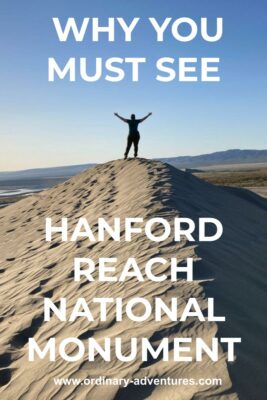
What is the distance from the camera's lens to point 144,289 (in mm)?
5062

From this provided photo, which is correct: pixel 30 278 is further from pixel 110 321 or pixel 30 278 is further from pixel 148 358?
pixel 148 358

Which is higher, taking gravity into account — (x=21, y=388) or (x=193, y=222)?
(x=193, y=222)

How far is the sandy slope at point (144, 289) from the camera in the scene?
3445mm

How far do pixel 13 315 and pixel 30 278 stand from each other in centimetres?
132

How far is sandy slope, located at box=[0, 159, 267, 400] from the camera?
136 inches

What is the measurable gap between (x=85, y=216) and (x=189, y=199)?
2427 mm

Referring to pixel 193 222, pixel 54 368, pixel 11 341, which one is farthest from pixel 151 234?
pixel 54 368

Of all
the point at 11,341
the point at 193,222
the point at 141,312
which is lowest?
the point at 11,341

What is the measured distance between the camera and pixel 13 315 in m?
5.55

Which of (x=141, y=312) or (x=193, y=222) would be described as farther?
(x=193, y=222)

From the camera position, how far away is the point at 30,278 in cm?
685

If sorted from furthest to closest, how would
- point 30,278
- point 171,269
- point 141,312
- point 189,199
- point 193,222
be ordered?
point 189,199 → point 193,222 → point 30,278 → point 171,269 → point 141,312

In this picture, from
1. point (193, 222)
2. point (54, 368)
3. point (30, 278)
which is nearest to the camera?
point (54, 368)

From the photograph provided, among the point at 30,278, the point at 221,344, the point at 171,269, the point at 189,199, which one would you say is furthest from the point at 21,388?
the point at 189,199
